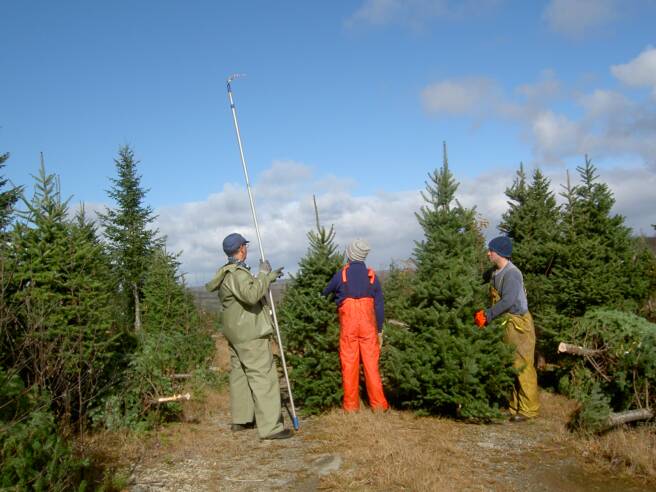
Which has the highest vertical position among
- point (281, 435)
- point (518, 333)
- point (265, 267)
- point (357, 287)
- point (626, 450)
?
point (265, 267)

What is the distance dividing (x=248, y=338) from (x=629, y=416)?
14.3 ft

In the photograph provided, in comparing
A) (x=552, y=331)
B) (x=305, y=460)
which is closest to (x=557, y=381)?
(x=552, y=331)

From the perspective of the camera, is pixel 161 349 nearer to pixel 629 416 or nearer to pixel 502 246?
pixel 502 246

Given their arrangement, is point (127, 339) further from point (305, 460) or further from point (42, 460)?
point (42, 460)

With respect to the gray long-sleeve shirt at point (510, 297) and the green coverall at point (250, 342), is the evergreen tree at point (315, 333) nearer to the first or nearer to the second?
the green coverall at point (250, 342)

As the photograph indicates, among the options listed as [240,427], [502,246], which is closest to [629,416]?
[502,246]

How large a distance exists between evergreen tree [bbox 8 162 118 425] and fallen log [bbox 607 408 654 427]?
552 cm

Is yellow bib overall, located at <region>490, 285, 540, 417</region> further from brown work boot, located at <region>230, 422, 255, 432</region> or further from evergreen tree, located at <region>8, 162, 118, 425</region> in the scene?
evergreen tree, located at <region>8, 162, 118, 425</region>

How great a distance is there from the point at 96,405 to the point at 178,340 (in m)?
4.07

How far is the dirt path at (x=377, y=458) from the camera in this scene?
204 inches

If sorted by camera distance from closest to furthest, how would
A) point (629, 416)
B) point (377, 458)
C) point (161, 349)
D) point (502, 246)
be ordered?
1. point (377, 458)
2. point (629, 416)
3. point (502, 246)
4. point (161, 349)

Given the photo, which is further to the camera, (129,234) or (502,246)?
(129,234)

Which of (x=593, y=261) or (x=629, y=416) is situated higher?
(x=593, y=261)

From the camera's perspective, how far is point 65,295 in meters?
6.67
